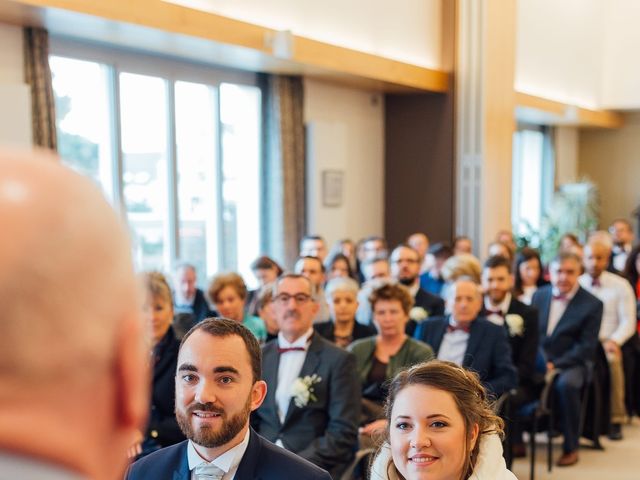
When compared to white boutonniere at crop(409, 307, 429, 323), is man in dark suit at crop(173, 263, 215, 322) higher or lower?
higher

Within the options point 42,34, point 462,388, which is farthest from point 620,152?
point 462,388

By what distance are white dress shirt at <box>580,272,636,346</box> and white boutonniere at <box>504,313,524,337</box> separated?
66.9 inches

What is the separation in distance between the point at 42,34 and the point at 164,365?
423 cm

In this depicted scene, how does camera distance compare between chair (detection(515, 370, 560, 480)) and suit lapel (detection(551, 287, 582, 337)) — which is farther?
suit lapel (detection(551, 287, 582, 337))

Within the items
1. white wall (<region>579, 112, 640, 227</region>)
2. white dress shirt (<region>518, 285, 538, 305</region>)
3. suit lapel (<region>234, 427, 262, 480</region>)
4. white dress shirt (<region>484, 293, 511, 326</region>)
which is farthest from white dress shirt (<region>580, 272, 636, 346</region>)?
white wall (<region>579, 112, 640, 227</region>)

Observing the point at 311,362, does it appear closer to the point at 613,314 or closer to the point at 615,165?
the point at 613,314

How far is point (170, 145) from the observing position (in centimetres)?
976

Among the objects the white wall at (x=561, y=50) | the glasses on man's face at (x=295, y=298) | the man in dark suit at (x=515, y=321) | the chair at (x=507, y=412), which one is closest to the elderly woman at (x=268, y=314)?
the glasses on man's face at (x=295, y=298)

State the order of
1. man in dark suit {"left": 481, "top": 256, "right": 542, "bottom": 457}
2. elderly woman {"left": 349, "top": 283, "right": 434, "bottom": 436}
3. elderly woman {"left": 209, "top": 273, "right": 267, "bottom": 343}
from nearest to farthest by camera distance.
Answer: elderly woman {"left": 349, "top": 283, "right": 434, "bottom": 436}, elderly woman {"left": 209, "top": 273, "right": 267, "bottom": 343}, man in dark suit {"left": 481, "top": 256, "right": 542, "bottom": 457}

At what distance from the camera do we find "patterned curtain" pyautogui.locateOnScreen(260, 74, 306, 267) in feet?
35.9

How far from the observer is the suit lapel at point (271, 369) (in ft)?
15.0

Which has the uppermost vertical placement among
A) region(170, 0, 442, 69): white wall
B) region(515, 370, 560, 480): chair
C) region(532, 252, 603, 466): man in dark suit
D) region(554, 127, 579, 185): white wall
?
region(170, 0, 442, 69): white wall

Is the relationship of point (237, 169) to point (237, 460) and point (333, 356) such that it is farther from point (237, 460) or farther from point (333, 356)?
point (237, 460)

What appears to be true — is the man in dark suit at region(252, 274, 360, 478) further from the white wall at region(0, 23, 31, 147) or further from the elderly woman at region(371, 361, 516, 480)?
the white wall at region(0, 23, 31, 147)
